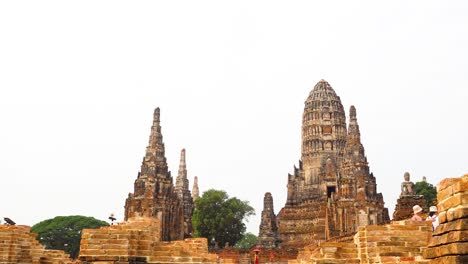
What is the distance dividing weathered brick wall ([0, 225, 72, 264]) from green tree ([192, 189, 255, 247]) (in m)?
39.9

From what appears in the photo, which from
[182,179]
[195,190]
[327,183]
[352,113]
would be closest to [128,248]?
[352,113]

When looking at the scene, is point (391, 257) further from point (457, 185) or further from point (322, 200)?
point (322, 200)

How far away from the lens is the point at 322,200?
55.0 meters

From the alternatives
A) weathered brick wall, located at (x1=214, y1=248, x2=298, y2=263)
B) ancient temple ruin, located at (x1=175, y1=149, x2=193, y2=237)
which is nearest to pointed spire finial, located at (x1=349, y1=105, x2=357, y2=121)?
weathered brick wall, located at (x1=214, y1=248, x2=298, y2=263)

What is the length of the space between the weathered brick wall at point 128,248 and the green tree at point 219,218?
43.4m

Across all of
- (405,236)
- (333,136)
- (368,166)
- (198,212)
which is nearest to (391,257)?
(405,236)

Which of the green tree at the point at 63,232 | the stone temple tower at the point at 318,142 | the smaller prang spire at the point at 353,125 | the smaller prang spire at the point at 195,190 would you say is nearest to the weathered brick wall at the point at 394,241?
the smaller prang spire at the point at 353,125

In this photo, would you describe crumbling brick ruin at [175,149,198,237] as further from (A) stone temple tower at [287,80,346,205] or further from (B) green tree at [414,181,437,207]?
(B) green tree at [414,181,437,207]

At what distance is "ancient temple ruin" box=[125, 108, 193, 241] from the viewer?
45.3 m

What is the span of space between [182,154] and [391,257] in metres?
64.3

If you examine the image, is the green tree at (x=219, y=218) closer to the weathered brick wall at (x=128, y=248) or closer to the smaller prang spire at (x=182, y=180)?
the smaller prang spire at (x=182, y=180)

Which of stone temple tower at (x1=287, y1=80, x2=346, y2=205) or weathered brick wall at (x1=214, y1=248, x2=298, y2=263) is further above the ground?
stone temple tower at (x1=287, y1=80, x2=346, y2=205)

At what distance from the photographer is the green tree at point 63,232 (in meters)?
59.8

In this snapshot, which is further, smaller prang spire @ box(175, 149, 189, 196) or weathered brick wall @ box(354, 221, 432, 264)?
smaller prang spire @ box(175, 149, 189, 196)
